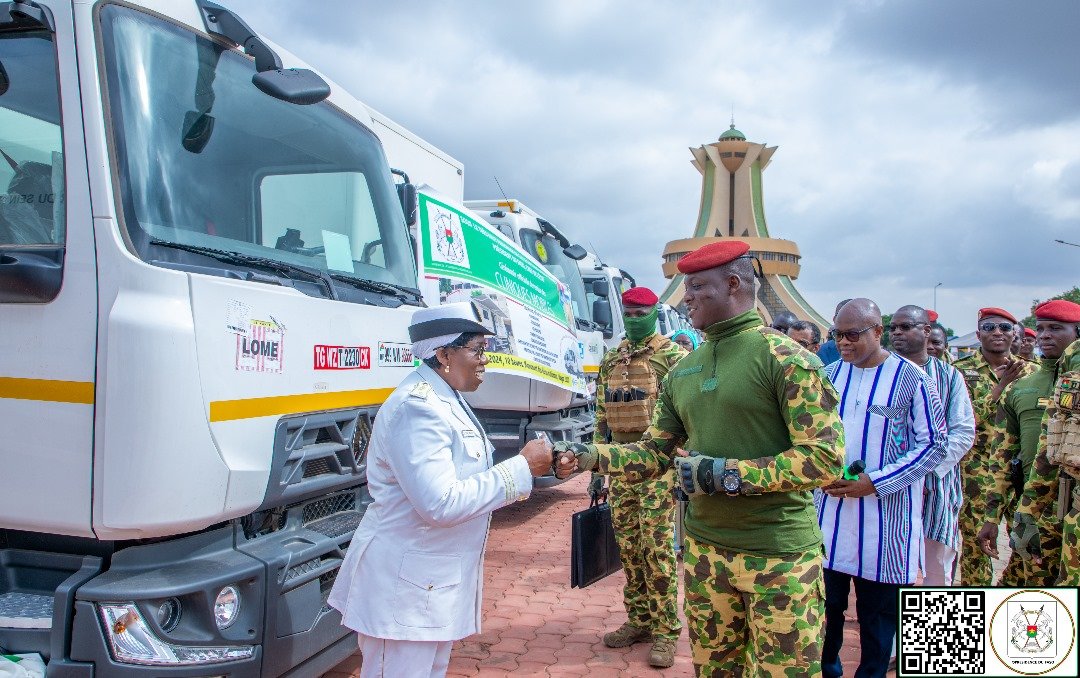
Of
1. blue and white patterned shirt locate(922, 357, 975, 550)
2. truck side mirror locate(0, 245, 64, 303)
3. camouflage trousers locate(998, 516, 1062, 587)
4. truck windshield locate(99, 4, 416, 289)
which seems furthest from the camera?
camouflage trousers locate(998, 516, 1062, 587)

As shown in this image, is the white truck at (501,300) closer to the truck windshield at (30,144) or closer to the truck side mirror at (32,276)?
the truck windshield at (30,144)

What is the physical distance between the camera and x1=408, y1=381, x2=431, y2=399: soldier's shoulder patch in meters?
2.52

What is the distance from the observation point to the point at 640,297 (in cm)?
491

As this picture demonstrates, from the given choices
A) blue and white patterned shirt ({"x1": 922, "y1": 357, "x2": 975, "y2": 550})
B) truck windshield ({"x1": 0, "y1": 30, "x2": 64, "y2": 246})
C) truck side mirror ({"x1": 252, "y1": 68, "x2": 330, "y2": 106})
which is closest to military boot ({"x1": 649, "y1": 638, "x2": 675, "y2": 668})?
blue and white patterned shirt ({"x1": 922, "y1": 357, "x2": 975, "y2": 550})

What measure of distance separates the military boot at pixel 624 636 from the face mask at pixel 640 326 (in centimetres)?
172

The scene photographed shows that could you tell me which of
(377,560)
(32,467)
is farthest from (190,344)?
(377,560)

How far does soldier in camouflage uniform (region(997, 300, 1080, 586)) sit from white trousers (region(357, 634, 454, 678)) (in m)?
2.72

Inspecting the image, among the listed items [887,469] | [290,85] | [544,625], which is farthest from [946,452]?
[290,85]

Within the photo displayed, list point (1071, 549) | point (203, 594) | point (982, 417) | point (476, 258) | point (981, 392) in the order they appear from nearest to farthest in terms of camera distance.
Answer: point (203, 594) < point (1071, 549) < point (476, 258) < point (982, 417) < point (981, 392)

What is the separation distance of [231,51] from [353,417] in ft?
5.26

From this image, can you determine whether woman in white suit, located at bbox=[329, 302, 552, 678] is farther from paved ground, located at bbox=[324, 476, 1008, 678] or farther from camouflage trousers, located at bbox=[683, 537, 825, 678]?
paved ground, located at bbox=[324, 476, 1008, 678]

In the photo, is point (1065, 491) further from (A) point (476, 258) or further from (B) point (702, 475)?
(A) point (476, 258)

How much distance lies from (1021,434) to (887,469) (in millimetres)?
1655

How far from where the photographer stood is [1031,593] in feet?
11.7
